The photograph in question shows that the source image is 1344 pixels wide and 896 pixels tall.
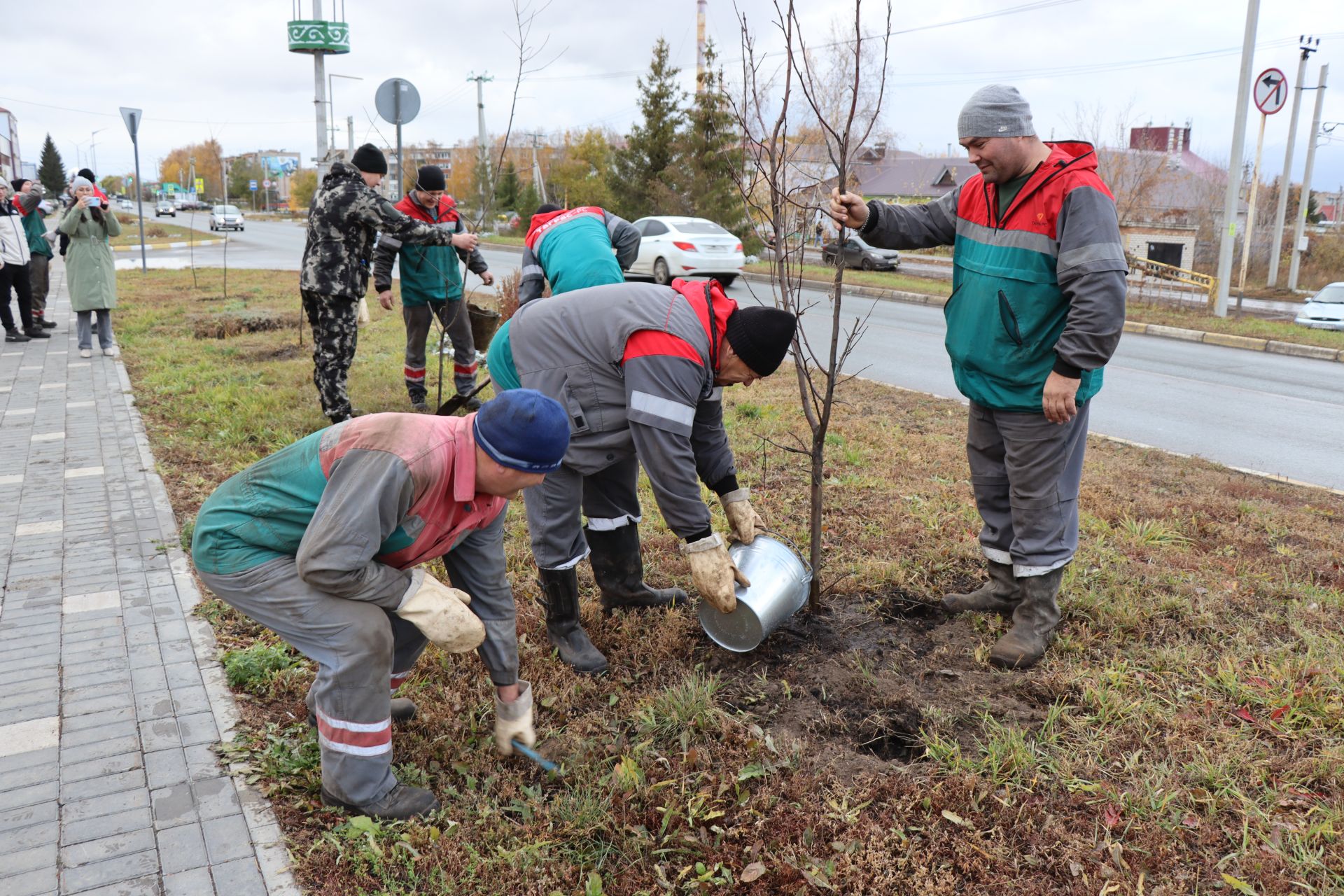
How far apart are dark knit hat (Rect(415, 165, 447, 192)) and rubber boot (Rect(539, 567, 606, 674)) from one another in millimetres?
4012

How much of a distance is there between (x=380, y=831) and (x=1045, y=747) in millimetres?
1941

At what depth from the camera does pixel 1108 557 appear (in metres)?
4.22

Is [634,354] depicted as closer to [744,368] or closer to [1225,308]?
[744,368]

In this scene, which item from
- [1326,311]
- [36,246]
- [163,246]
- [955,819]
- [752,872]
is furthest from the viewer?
[163,246]

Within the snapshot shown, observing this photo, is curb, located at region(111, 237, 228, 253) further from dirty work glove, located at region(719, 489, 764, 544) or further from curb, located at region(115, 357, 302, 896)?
dirty work glove, located at region(719, 489, 764, 544)

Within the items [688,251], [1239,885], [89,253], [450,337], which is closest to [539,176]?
[688,251]

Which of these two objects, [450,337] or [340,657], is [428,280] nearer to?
[450,337]

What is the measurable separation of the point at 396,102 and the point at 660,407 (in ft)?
19.6

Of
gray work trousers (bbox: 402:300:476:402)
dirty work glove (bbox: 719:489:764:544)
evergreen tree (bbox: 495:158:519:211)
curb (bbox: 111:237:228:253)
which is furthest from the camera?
evergreen tree (bbox: 495:158:519:211)

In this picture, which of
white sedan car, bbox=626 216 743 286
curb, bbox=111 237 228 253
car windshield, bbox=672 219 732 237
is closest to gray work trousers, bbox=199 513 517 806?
white sedan car, bbox=626 216 743 286

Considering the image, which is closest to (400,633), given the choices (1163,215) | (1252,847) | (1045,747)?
(1045,747)

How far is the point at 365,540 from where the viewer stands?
2.16 m

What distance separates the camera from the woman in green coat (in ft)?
28.3

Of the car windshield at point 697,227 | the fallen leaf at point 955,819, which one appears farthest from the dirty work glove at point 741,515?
the car windshield at point 697,227
